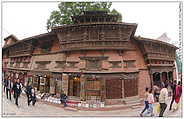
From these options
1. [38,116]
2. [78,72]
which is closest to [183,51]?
[78,72]

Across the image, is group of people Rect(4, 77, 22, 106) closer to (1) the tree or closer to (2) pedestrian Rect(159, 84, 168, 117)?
(1) the tree

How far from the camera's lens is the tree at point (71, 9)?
6980mm

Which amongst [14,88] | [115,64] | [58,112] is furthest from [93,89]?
[14,88]

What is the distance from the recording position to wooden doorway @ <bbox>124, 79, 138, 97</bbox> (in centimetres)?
635

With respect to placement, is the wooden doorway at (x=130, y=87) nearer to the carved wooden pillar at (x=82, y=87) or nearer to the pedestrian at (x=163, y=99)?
the pedestrian at (x=163, y=99)

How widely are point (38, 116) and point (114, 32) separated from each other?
13.9ft

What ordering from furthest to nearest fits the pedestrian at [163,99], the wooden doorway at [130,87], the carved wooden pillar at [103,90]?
1. the wooden doorway at [130,87]
2. the carved wooden pillar at [103,90]
3. the pedestrian at [163,99]

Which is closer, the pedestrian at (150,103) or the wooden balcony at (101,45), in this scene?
the pedestrian at (150,103)

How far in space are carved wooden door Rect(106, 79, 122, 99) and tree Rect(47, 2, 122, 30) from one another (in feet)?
9.57

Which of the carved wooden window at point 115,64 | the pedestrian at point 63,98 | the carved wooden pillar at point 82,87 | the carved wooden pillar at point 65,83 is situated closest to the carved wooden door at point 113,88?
the carved wooden window at point 115,64

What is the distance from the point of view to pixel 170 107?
5445 millimetres

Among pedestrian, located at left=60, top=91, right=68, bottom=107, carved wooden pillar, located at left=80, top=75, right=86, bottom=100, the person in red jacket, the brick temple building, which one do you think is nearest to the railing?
the brick temple building

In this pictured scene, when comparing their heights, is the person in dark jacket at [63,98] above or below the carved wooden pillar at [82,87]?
below

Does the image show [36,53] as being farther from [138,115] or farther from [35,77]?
[138,115]
